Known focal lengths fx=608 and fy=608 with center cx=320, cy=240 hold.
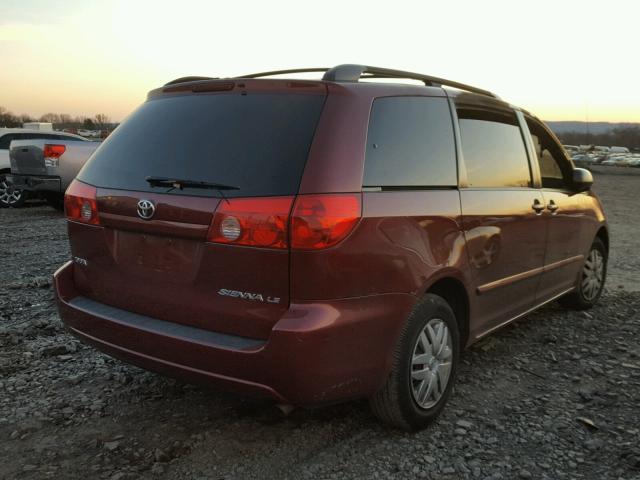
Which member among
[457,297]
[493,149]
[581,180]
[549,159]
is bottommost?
[457,297]

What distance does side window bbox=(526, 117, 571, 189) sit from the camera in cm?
459

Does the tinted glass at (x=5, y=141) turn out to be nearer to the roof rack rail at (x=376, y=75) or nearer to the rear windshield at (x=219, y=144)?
the rear windshield at (x=219, y=144)

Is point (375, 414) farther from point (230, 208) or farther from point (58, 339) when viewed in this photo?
point (58, 339)

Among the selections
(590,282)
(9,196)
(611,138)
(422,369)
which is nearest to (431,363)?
(422,369)

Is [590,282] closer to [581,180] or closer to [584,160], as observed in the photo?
[581,180]

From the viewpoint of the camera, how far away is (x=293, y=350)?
241cm

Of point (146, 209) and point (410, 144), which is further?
point (410, 144)

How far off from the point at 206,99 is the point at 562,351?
3.15 metres

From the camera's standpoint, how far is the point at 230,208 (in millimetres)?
2506

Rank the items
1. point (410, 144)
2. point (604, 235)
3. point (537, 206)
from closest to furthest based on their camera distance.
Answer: point (410, 144) → point (537, 206) → point (604, 235)

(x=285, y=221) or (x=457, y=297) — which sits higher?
(x=285, y=221)

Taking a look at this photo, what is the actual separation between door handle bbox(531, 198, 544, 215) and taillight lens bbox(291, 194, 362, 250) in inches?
81.1

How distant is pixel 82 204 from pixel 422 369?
1.90m

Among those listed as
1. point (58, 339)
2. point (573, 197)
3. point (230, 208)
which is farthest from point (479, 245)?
point (58, 339)
